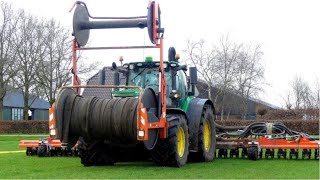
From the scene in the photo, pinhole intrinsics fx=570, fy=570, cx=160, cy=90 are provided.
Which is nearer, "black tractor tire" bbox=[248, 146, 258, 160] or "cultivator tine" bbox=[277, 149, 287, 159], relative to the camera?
"black tractor tire" bbox=[248, 146, 258, 160]

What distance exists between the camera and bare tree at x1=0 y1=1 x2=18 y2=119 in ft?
158

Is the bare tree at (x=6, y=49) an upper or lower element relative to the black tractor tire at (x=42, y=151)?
upper

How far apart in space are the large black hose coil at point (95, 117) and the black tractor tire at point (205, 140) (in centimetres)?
286

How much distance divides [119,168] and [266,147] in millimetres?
4726

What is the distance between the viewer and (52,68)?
158 feet

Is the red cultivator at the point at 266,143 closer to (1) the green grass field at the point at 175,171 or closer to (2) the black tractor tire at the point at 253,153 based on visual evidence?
(2) the black tractor tire at the point at 253,153

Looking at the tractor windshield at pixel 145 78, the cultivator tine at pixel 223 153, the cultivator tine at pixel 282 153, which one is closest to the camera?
the tractor windshield at pixel 145 78

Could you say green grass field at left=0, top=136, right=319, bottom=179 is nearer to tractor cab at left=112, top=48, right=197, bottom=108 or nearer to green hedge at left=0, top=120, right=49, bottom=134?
tractor cab at left=112, top=48, right=197, bottom=108

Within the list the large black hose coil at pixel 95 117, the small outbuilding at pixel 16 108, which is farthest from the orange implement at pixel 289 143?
the small outbuilding at pixel 16 108

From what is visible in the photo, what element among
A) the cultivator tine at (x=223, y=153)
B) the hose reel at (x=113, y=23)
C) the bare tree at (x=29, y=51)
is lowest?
the cultivator tine at (x=223, y=153)

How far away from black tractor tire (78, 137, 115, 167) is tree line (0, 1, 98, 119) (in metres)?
34.4

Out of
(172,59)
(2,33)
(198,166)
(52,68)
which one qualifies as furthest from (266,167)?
(2,33)

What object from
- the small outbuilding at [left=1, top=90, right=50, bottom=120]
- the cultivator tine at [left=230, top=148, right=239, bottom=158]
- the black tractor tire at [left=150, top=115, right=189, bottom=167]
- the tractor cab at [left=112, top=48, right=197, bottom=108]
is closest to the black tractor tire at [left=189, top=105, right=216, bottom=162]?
the tractor cab at [left=112, top=48, right=197, bottom=108]

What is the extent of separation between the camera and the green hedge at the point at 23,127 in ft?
152
